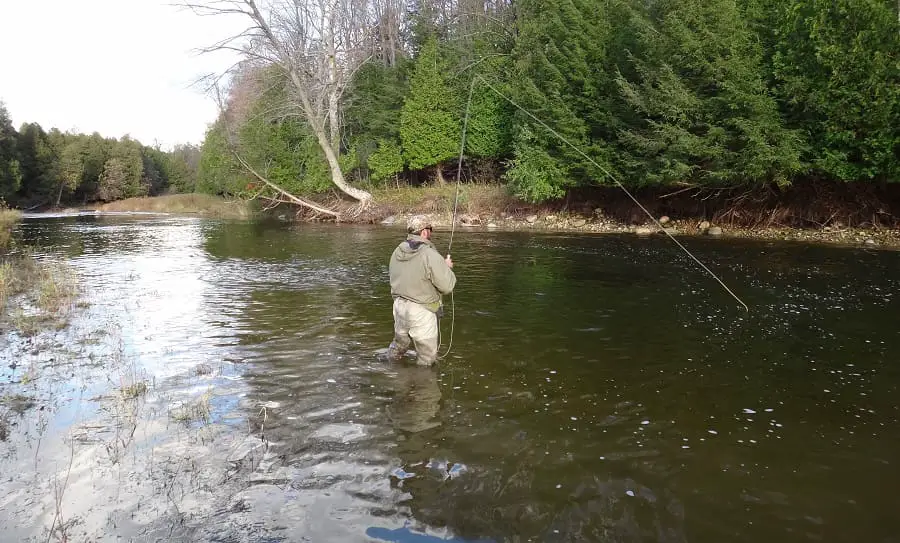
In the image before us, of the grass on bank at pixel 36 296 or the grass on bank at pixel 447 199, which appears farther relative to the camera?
A: the grass on bank at pixel 447 199

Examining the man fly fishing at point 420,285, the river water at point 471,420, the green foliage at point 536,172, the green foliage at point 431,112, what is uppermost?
the green foliage at point 431,112

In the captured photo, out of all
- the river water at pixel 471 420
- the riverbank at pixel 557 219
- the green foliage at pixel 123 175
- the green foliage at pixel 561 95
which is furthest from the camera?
the green foliage at pixel 123 175

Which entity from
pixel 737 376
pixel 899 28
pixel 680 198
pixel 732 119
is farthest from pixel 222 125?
pixel 737 376

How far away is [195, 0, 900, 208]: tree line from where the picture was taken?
62.8 ft

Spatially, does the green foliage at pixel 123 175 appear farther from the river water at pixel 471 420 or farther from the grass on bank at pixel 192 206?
the river water at pixel 471 420

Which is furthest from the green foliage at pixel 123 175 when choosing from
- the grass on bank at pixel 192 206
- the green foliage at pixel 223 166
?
the green foliage at pixel 223 166

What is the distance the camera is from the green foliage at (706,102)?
20.1 m

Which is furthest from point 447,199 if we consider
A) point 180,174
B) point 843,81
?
point 180,174

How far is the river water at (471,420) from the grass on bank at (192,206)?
1384 inches

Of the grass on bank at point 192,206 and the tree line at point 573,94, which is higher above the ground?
the tree line at point 573,94

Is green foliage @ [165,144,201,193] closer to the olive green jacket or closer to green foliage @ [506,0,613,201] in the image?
green foliage @ [506,0,613,201]

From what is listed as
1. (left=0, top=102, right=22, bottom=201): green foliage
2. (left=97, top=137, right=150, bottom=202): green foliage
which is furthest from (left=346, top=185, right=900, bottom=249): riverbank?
(left=97, top=137, right=150, bottom=202): green foliage

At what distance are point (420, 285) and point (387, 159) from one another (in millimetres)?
30986

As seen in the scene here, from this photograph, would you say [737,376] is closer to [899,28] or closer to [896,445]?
[896,445]
